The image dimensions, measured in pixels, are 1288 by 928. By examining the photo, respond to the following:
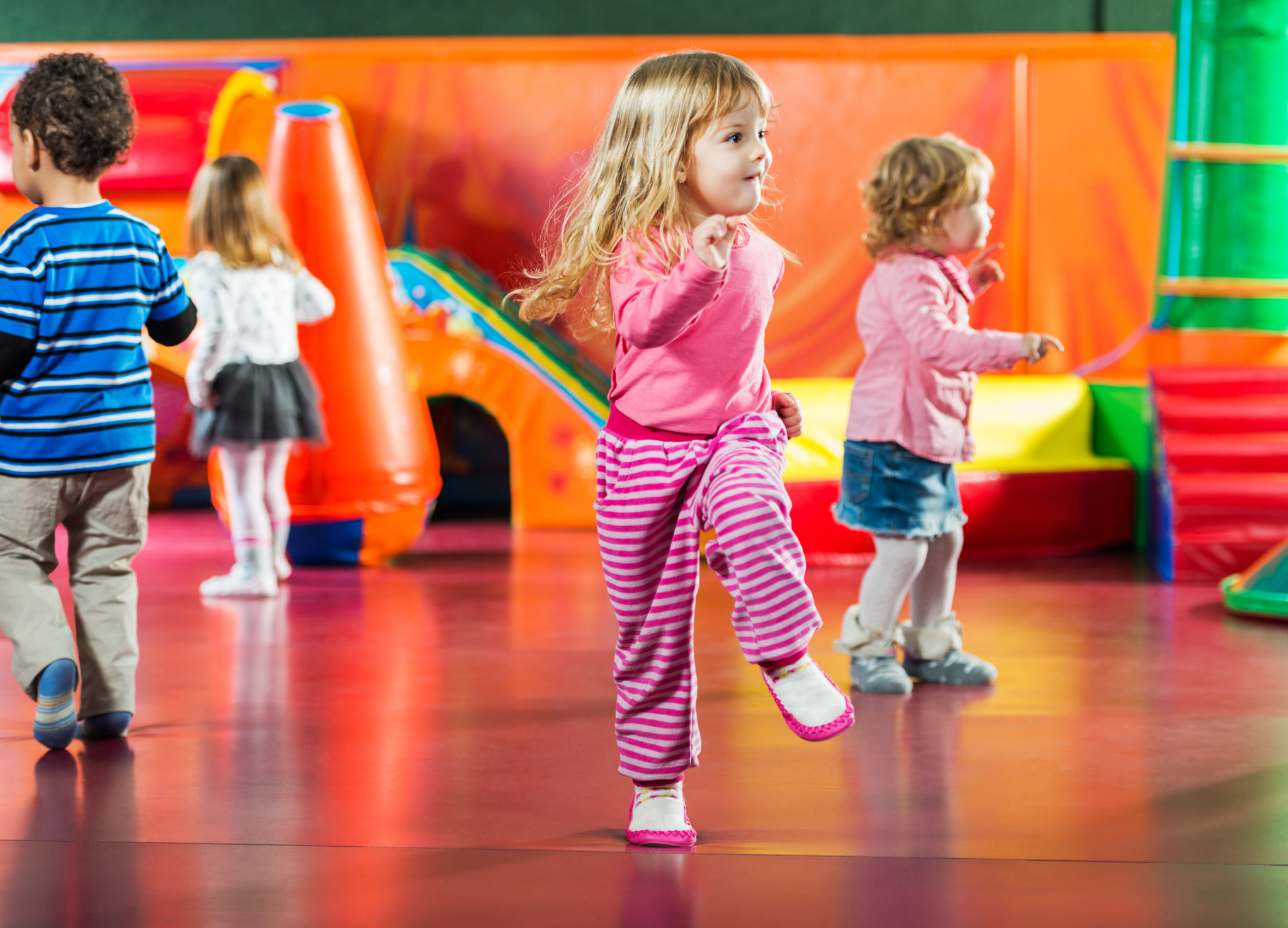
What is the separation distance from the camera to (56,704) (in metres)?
2.07

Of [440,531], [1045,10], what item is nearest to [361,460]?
[440,531]

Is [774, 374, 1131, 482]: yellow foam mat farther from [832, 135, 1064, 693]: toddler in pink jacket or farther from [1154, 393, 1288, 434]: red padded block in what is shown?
[832, 135, 1064, 693]: toddler in pink jacket

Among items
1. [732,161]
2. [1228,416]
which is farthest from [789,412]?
[1228,416]

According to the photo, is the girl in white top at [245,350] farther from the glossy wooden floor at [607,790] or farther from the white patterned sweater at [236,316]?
the glossy wooden floor at [607,790]

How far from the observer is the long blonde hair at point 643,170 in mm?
1559

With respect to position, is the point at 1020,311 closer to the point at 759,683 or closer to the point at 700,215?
the point at 759,683

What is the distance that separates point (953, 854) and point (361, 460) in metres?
2.73

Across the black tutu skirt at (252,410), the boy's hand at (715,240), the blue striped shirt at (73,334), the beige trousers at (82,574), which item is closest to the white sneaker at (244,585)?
the black tutu skirt at (252,410)

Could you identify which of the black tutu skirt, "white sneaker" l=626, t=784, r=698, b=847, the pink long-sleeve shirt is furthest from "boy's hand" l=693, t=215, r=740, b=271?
the black tutu skirt

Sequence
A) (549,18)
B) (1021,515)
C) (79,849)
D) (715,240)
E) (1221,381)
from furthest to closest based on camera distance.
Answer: (549,18)
(1021,515)
(1221,381)
(79,849)
(715,240)

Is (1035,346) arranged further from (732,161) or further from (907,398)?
(732,161)

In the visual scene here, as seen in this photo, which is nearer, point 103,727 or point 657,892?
point 657,892

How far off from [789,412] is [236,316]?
2313 mm

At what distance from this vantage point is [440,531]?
493 cm
